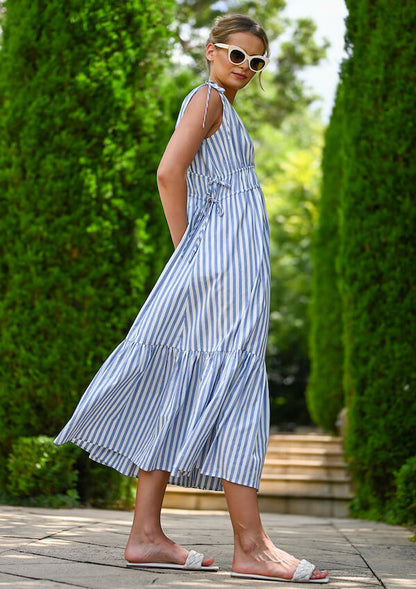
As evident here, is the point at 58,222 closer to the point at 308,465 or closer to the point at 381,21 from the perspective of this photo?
the point at 381,21

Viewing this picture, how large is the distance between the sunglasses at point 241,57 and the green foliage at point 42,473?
3290mm

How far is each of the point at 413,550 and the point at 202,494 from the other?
4.27 m

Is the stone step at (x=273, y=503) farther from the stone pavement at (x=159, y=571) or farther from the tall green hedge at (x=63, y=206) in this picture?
the stone pavement at (x=159, y=571)

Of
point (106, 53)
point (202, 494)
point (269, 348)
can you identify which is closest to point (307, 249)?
point (269, 348)

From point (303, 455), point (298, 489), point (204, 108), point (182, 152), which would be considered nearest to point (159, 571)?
point (182, 152)

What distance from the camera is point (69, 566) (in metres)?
2.40

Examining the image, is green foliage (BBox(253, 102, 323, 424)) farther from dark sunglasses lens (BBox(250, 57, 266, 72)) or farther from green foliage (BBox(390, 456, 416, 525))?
dark sunglasses lens (BBox(250, 57, 266, 72))

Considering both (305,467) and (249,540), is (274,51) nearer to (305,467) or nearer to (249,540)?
(305,467)

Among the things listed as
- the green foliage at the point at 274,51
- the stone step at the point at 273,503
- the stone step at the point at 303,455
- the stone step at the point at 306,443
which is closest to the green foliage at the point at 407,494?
the stone step at the point at 273,503

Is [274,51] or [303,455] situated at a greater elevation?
[274,51]

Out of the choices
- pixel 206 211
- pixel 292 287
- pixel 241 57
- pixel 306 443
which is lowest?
pixel 306 443

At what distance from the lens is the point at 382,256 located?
585 centimetres

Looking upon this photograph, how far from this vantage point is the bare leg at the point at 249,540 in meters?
2.36

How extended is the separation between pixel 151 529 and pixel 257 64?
171cm
